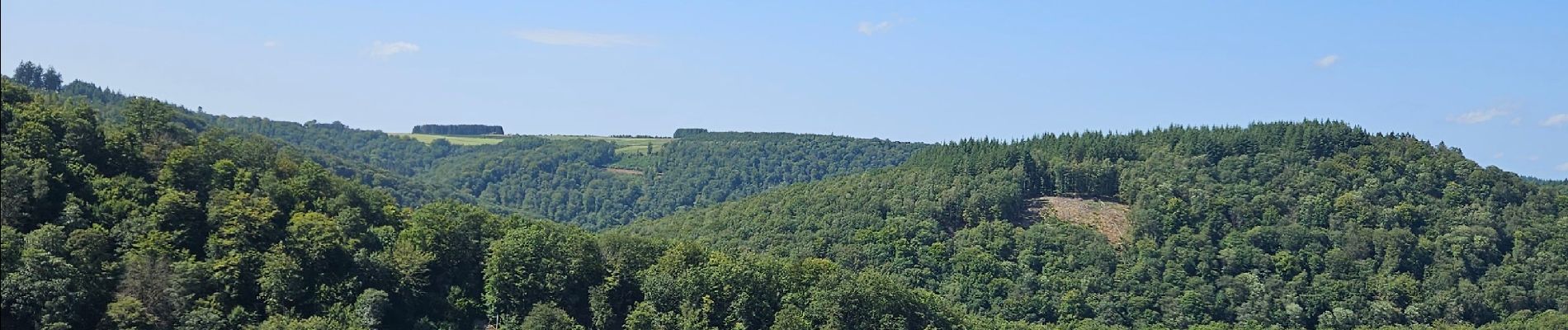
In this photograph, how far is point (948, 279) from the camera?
465 ft

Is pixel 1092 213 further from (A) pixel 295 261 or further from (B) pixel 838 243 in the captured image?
(A) pixel 295 261

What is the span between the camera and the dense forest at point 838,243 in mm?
77625

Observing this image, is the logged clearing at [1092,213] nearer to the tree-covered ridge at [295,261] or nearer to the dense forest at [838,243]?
the dense forest at [838,243]

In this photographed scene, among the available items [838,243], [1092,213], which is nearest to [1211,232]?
[1092,213]

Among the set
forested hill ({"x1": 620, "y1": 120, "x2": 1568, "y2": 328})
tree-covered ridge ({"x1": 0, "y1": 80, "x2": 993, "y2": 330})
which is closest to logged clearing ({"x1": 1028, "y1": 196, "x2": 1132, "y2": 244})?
forested hill ({"x1": 620, "y1": 120, "x2": 1568, "y2": 328})

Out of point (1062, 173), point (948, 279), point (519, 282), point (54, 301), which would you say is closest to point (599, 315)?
point (519, 282)

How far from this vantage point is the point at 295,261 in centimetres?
7994

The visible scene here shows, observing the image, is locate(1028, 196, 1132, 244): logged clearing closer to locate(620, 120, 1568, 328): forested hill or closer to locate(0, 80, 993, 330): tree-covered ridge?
locate(620, 120, 1568, 328): forested hill

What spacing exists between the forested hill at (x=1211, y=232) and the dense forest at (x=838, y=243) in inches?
15.5

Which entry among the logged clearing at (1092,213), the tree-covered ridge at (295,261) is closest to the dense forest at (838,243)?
the tree-covered ridge at (295,261)

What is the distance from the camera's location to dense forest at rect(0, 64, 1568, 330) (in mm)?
77625

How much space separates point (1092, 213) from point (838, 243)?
35129mm

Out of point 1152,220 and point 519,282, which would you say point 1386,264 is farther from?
point 519,282

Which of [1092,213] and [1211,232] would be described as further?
[1092,213]
